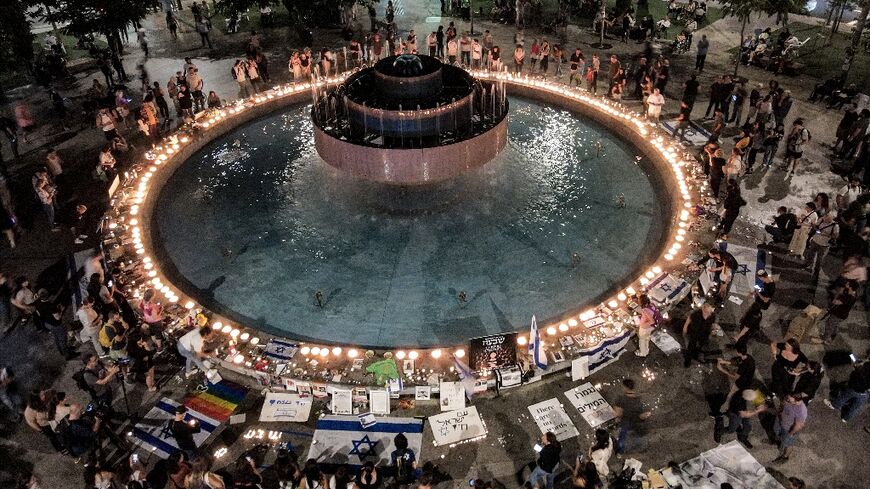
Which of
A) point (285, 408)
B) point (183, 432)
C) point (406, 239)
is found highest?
Result: point (406, 239)

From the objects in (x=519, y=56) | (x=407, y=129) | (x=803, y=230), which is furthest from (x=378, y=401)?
(x=519, y=56)

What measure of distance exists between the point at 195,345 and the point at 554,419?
7.63 metres

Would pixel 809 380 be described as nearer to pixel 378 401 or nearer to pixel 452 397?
pixel 452 397

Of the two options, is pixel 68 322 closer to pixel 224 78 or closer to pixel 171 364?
pixel 171 364

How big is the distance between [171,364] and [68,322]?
12.3 feet

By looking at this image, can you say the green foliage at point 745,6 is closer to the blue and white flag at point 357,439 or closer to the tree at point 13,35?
the blue and white flag at point 357,439

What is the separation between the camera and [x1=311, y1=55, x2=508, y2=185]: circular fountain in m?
17.8

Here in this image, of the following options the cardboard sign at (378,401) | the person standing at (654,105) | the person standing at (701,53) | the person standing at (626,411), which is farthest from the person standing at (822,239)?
the person standing at (701,53)

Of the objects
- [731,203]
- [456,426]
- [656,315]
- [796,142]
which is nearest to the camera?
[456,426]

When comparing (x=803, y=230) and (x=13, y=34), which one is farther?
(x=13, y=34)

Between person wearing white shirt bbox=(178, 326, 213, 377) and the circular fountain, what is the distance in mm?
6956

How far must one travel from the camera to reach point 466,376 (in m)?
12.6

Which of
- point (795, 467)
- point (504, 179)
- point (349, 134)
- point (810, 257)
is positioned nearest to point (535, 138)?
point (504, 179)

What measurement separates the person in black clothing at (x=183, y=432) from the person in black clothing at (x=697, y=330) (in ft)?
33.7
